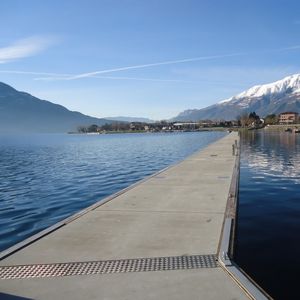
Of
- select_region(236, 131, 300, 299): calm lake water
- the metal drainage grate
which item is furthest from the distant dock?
select_region(236, 131, 300, 299): calm lake water

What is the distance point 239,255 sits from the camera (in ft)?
33.2

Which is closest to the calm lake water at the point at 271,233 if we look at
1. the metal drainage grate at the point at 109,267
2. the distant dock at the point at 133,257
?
the distant dock at the point at 133,257

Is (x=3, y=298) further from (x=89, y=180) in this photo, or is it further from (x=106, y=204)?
(x=89, y=180)

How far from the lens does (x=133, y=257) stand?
8.34 m

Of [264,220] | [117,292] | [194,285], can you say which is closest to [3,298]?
[117,292]

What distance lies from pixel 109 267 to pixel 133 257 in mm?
658

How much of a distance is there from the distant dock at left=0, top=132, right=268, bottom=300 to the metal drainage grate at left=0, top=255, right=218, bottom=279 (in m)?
0.01

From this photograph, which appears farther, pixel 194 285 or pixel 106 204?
pixel 106 204

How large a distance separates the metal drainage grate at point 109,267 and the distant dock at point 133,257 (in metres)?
0.01

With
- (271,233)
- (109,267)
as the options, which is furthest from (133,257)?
(271,233)

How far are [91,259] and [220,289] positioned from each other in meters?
2.69

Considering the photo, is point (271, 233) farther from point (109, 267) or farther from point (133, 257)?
point (109, 267)

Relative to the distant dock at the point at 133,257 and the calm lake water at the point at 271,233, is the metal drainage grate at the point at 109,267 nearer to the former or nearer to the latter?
the distant dock at the point at 133,257

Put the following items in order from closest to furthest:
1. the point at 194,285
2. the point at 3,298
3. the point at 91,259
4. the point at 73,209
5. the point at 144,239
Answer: the point at 3,298, the point at 194,285, the point at 91,259, the point at 144,239, the point at 73,209
